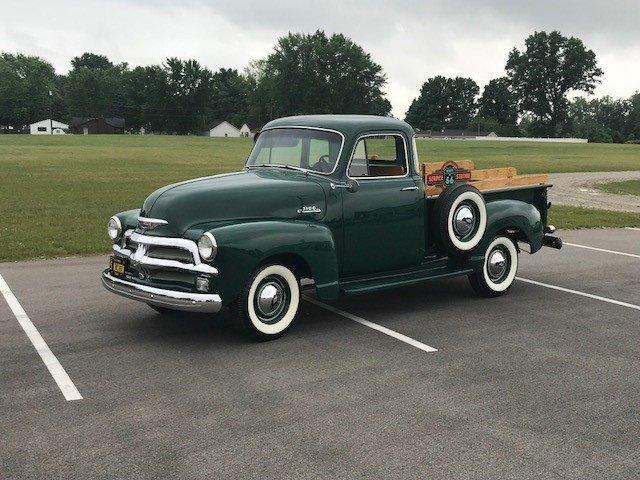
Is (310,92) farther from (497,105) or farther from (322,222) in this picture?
(322,222)

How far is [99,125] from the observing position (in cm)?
13812

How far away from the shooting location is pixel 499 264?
8.32 m

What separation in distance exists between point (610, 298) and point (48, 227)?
32.8 feet

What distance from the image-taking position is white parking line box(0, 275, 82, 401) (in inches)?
200

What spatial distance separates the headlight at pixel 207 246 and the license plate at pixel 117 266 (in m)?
0.99

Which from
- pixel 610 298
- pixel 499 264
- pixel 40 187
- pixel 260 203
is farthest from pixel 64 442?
pixel 40 187

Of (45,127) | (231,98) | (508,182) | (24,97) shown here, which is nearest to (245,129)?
(231,98)

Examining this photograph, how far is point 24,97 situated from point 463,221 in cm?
14142

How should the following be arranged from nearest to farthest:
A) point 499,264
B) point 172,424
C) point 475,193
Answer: point 172,424 → point 475,193 → point 499,264

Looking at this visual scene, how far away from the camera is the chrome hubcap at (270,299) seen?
6.29 metres

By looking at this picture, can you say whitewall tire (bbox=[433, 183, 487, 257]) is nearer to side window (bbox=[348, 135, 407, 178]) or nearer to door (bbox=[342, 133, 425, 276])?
door (bbox=[342, 133, 425, 276])

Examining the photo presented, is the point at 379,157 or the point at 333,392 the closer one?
the point at 333,392

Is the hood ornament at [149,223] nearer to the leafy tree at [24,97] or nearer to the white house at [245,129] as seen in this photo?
the white house at [245,129]

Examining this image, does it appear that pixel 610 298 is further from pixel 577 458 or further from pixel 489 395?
pixel 577 458
